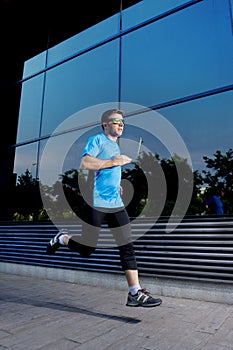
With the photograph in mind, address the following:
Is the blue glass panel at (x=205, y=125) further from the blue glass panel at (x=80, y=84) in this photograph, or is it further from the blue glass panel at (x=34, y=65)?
the blue glass panel at (x=34, y=65)

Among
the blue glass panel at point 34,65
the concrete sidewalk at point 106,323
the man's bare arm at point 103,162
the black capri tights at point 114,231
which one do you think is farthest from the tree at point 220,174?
the blue glass panel at point 34,65

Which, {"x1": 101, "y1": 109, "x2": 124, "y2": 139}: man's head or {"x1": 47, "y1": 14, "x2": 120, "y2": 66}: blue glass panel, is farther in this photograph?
{"x1": 47, "y1": 14, "x2": 120, "y2": 66}: blue glass panel

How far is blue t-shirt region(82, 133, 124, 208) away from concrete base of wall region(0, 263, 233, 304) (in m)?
1.64

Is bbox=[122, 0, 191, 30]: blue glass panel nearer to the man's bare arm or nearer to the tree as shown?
the tree

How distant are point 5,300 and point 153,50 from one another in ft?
16.5

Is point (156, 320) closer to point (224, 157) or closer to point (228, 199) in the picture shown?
point (228, 199)

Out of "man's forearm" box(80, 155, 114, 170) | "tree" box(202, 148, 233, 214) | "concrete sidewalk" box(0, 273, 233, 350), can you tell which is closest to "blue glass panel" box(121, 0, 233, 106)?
"tree" box(202, 148, 233, 214)

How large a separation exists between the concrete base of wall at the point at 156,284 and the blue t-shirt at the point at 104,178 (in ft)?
5.36

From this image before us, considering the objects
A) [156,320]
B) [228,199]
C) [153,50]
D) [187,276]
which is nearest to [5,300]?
[156,320]

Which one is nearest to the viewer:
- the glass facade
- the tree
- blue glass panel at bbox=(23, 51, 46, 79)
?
the tree

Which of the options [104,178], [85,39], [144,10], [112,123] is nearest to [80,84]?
[85,39]

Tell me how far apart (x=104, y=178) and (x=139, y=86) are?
3.12m

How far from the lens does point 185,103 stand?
4340mm

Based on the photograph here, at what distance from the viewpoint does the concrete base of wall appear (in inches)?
122
